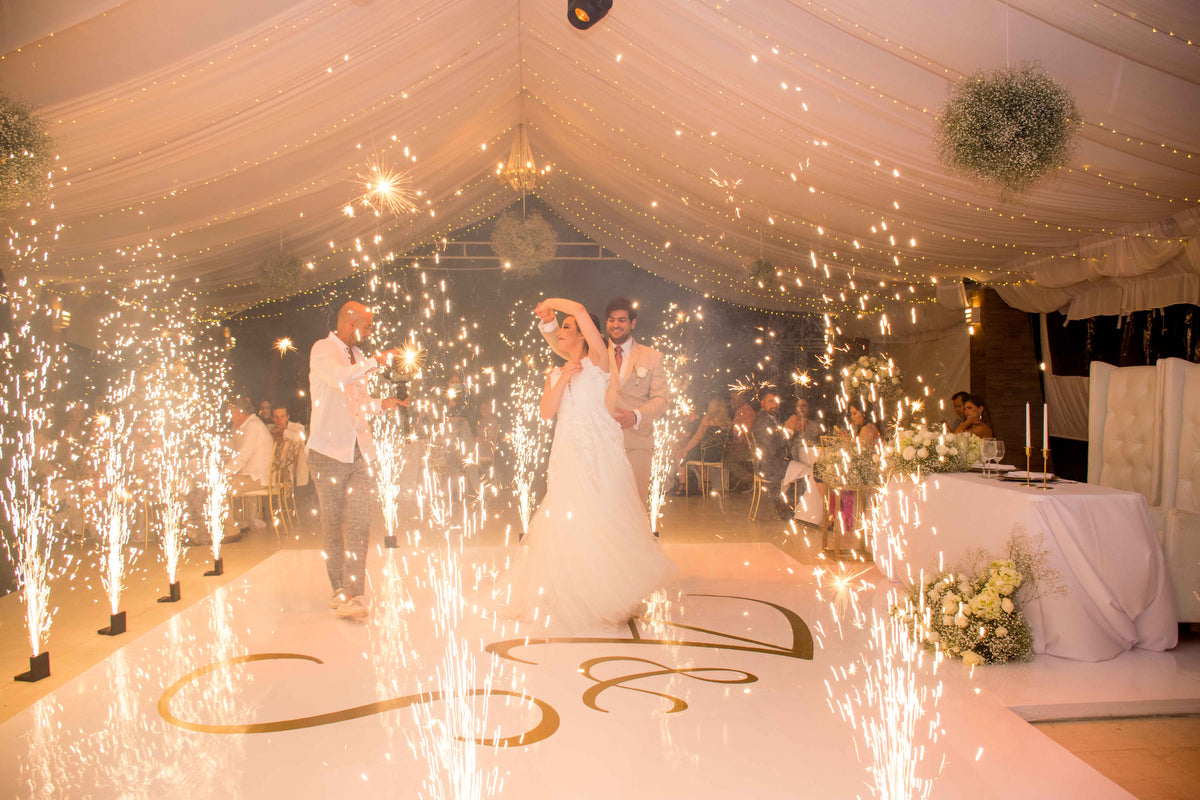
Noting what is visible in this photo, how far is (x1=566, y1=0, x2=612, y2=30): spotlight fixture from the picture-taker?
3998mm

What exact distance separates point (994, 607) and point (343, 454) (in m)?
3.54

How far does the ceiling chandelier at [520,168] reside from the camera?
7984 mm

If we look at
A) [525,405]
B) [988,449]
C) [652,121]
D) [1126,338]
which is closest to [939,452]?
[988,449]

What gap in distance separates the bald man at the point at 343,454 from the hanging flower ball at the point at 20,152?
4.99 feet

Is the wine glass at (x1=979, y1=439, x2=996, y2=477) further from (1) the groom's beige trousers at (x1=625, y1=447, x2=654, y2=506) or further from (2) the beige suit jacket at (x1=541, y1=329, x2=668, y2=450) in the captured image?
(1) the groom's beige trousers at (x1=625, y1=447, x2=654, y2=506)

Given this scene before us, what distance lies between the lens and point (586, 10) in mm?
4027

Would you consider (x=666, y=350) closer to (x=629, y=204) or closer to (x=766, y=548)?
(x=629, y=204)

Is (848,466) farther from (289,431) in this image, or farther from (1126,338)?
(289,431)

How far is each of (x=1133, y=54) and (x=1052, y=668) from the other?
2751mm

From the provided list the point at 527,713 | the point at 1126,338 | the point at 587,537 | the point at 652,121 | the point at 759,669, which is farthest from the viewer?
the point at 1126,338

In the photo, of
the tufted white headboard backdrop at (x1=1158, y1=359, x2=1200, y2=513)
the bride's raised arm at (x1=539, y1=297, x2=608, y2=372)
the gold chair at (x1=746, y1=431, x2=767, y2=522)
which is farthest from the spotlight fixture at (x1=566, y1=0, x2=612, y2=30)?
the gold chair at (x1=746, y1=431, x2=767, y2=522)

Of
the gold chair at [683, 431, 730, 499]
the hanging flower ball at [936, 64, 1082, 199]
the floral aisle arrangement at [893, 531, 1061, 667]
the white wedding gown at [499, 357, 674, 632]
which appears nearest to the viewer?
the hanging flower ball at [936, 64, 1082, 199]

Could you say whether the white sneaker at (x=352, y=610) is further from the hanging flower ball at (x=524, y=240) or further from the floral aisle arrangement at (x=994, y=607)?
the hanging flower ball at (x=524, y=240)

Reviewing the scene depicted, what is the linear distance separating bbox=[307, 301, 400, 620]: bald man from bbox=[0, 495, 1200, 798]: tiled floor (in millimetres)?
834
